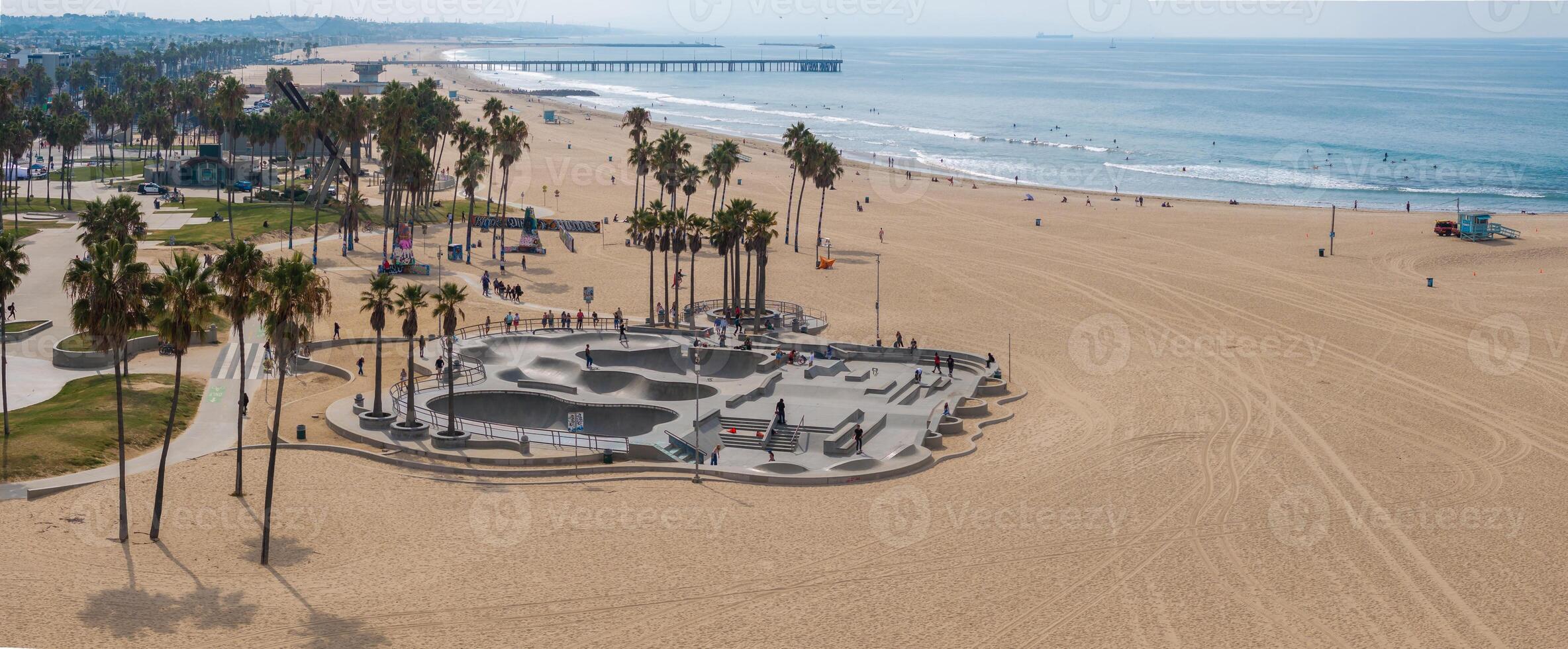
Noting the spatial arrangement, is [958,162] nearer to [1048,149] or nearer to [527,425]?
[1048,149]

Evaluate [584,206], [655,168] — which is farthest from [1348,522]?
[584,206]

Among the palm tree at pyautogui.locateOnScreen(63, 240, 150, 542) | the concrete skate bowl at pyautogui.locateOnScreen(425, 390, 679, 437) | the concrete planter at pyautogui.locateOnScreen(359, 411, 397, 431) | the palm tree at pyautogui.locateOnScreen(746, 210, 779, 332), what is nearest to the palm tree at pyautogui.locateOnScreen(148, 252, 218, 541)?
the palm tree at pyautogui.locateOnScreen(63, 240, 150, 542)

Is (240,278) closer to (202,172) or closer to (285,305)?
(285,305)

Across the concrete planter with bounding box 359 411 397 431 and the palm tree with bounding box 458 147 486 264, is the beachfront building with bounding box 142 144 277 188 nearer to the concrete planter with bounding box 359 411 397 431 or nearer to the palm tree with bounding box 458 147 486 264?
the palm tree with bounding box 458 147 486 264

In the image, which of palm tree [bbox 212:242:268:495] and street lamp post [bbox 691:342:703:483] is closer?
palm tree [bbox 212:242:268:495]

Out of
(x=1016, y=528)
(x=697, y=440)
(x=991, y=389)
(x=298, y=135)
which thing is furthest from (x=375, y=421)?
(x=298, y=135)

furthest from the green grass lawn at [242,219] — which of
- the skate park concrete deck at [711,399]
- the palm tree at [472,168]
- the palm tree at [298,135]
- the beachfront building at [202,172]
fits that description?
the skate park concrete deck at [711,399]
